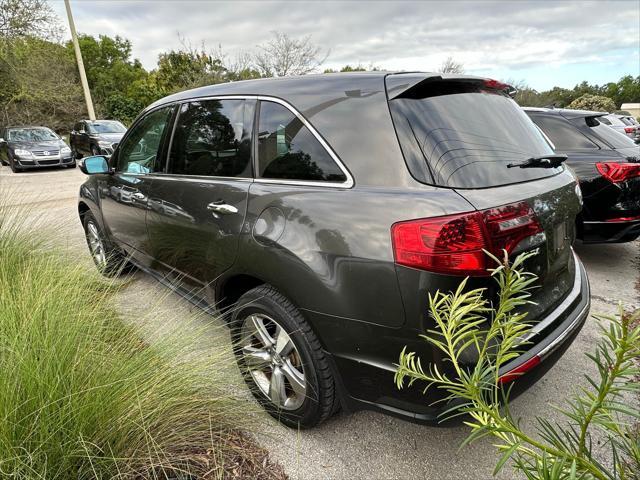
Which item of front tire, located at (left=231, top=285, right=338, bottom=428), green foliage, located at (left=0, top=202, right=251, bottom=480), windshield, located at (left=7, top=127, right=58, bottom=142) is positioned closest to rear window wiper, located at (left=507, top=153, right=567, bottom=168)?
front tire, located at (left=231, top=285, right=338, bottom=428)

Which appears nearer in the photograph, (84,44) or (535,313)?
(535,313)

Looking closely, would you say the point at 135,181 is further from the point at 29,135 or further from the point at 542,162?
the point at 29,135

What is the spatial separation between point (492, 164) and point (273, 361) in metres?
1.49

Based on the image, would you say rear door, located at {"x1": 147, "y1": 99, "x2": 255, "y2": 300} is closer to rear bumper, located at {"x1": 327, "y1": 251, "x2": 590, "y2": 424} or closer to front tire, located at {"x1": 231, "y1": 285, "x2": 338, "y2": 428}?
front tire, located at {"x1": 231, "y1": 285, "x2": 338, "y2": 428}

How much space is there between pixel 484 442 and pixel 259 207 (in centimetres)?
175

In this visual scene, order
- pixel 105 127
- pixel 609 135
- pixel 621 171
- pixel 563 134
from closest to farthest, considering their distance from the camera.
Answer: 1. pixel 621 171
2. pixel 609 135
3. pixel 563 134
4. pixel 105 127

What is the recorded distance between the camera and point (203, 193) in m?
2.52

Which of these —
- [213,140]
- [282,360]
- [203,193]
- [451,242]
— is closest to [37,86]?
[213,140]

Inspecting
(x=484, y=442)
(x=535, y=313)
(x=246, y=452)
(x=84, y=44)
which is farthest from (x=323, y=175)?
(x=84, y=44)

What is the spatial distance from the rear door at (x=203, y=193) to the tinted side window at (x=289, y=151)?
0.12m

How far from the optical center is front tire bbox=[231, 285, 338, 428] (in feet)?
6.33

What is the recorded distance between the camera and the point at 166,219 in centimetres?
291

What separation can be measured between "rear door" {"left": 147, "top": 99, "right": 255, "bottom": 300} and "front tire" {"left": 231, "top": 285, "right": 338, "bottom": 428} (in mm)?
357

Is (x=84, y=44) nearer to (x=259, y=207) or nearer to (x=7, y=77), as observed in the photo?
(x=7, y=77)
